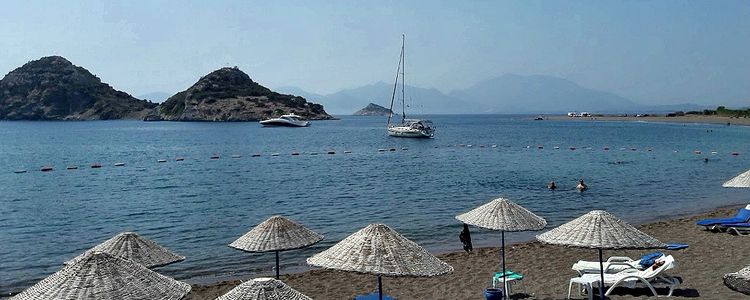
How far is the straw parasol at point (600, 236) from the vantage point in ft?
36.0

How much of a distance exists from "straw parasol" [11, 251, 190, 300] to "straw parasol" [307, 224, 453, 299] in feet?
9.32

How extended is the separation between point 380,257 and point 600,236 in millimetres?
4301

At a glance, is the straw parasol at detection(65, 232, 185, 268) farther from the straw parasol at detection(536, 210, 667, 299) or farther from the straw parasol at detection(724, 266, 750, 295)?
the straw parasol at detection(724, 266, 750, 295)

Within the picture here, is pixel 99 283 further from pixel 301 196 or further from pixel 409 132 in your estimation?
pixel 409 132

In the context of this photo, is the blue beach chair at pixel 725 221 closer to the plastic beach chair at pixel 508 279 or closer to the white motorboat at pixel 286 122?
the plastic beach chair at pixel 508 279

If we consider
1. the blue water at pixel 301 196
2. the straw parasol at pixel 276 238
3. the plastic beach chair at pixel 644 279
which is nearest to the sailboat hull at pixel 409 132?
the blue water at pixel 301 196

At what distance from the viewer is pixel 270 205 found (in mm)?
33219

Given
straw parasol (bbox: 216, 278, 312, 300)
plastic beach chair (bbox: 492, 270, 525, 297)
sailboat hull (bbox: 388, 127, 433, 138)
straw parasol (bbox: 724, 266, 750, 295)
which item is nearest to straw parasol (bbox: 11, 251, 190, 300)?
straw parasol (bbox: 216, 278, 312, 300)

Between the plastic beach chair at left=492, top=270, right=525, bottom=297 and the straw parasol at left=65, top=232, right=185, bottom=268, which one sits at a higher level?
the straw parasol at left=65, top=232, right=185, bottom=268

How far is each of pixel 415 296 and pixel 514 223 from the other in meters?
3.33

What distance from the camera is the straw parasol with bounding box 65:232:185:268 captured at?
11.2m

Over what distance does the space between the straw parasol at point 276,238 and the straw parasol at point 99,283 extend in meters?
4.89

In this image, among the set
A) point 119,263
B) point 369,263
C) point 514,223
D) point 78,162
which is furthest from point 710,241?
point 78,162

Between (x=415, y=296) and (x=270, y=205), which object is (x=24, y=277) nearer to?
(x=415, y=296)
